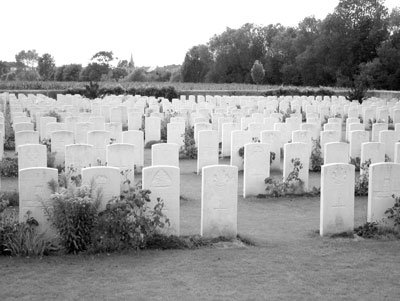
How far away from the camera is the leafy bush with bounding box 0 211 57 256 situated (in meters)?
6.77

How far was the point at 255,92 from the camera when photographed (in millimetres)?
36594

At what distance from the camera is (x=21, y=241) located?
6801mm

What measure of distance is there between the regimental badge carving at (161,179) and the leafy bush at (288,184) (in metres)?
3.73

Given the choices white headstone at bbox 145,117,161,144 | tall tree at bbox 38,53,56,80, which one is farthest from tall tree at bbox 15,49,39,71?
white headstone at bbox 145,117,161,144

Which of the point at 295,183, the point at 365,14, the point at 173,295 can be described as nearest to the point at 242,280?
A: the point at 173,295

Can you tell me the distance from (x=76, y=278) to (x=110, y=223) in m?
0.93

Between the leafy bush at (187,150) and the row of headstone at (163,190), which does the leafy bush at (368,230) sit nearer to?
the row of headstone at (163,190)

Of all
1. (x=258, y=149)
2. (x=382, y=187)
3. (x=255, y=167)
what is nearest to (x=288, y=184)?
(x=255, y=167)

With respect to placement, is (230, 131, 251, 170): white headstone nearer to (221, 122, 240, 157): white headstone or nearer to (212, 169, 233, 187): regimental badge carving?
(221, 122, 240, 157): white headstone

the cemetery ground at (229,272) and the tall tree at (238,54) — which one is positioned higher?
the tall tree at (238,54)

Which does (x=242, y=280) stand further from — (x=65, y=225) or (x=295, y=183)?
(x=295, y=183)

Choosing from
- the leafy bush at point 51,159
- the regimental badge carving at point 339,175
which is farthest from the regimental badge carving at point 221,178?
the leafy bush at point 51,159

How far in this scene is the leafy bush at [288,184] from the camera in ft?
35.3

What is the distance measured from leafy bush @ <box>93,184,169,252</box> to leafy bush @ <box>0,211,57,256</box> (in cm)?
59
